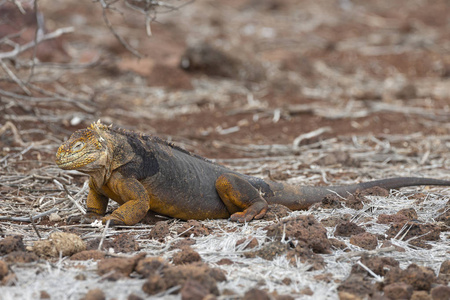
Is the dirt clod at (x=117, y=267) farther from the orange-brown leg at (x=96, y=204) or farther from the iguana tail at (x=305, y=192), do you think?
the iguana tail at (x=305, y=192)

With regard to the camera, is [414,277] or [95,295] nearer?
[95,295]

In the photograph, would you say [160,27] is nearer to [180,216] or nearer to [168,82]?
[168,82]

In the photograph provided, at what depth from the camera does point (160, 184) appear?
4.68 metres

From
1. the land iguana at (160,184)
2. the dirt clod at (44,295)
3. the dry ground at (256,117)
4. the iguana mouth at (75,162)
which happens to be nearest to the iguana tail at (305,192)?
the land iguana at (160,184)

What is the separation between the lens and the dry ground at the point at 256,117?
3.70 metres

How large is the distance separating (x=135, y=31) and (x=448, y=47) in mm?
8592

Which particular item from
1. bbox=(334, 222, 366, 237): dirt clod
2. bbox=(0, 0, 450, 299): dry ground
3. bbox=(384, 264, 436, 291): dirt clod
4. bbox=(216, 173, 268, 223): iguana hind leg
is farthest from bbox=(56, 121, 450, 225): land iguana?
bbox=(384, 264, 436, 291): dirt clod

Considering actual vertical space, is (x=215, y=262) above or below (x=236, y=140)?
above

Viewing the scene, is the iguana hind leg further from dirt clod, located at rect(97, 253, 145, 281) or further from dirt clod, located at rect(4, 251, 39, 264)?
dirt clod, located at rect(4, 251, 39, 264)

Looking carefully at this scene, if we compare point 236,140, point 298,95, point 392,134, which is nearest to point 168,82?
point 298,95

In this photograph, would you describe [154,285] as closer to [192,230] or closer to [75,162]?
[192,230]

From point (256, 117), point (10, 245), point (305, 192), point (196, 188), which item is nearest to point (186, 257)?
point (10, 245)

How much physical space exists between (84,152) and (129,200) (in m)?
0.54

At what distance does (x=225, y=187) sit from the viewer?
4.90 meters
